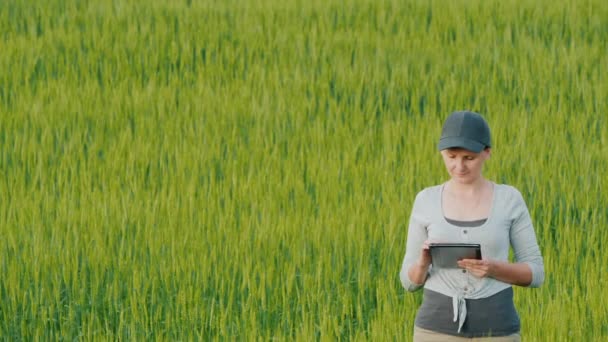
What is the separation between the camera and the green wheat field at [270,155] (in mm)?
3926

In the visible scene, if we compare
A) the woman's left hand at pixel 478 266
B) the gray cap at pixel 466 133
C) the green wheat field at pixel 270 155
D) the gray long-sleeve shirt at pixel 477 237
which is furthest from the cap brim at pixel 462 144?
the green wheat field at pixel 270 155

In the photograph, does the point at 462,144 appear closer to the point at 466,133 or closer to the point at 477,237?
the point at 466,133

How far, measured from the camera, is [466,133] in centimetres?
236

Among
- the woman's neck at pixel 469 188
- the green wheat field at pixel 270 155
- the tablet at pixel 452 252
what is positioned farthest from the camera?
the green wheat field at pixel 270 155

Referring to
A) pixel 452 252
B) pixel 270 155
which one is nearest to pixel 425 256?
pixel 452 252

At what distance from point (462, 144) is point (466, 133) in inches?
1.2

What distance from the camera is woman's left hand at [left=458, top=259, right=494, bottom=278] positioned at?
2.31 meters

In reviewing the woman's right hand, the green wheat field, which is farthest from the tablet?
the green wheat field

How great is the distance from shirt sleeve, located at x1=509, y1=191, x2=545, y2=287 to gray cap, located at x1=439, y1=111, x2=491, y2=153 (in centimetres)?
16

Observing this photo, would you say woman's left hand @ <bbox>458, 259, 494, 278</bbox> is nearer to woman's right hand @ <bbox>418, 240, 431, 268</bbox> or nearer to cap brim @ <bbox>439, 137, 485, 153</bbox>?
Result: woman's right hand @ <bbox>418, 240, 431, 268</bbox>

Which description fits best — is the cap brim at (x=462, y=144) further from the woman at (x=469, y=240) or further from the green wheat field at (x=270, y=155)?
the green wheat field at (x=270, y=155)

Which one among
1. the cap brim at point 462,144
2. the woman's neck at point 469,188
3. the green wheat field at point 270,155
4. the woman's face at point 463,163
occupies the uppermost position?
the cap brim at point 462,144

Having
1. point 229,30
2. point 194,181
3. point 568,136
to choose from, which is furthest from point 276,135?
point 229,30

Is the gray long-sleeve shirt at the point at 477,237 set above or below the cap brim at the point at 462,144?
below
